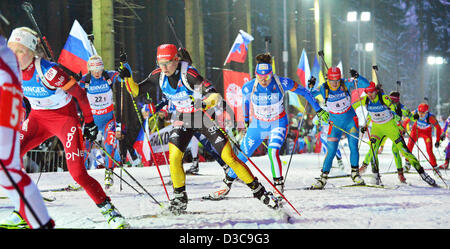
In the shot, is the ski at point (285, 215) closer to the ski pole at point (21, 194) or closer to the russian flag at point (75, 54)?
the ski pole at point (21, 194)

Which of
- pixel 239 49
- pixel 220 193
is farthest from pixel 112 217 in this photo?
pixel 239 49

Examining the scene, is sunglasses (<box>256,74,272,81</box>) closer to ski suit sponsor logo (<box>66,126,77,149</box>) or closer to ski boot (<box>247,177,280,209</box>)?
ski boot (<box>247,177,280,209</box>)

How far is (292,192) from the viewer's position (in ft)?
24.0

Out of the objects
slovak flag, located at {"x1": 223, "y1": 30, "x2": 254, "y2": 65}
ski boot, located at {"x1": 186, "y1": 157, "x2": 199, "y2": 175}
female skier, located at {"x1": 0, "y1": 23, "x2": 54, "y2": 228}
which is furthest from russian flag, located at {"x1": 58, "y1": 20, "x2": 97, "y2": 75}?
female skier, located at {"x1": 0, "y1": 23, "x2": 54, "y2": 228}

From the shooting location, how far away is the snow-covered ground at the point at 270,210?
466cm

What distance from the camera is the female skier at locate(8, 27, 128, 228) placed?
4301 millimetres

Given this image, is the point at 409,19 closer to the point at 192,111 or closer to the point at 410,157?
the point at 410,157

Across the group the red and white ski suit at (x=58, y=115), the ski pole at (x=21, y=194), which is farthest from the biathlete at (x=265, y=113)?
the ski pole at (x=21, y=194)

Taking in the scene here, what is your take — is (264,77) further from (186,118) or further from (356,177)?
(356,177)

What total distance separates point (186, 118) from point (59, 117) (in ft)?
4.51

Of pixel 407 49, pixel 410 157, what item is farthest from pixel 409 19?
pixel 410 157

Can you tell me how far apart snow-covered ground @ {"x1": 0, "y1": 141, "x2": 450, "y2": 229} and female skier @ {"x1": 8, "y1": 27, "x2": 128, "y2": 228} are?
0.40 metres

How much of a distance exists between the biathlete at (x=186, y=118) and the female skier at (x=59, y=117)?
100 centimetres
